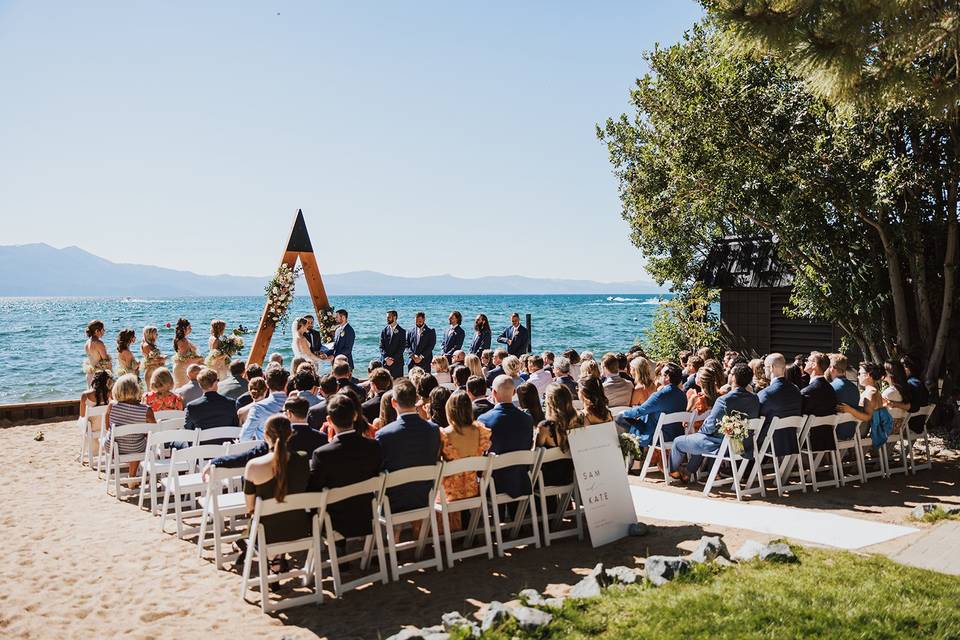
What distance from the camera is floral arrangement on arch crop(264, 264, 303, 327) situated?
542 inches

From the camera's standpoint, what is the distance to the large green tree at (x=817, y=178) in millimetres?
10734

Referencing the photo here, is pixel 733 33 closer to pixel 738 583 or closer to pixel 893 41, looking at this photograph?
pixel 893 41

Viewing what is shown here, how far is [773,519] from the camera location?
7.00m

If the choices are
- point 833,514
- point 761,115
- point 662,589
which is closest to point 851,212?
point 761,115

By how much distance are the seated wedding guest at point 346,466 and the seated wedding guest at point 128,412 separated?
12.3ft

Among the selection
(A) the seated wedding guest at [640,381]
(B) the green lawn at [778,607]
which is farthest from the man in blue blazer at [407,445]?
(A) the seated wedding guest at [640,381]

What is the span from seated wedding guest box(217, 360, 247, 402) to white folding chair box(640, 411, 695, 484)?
4.97 meters

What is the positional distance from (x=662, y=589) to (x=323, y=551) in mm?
2670

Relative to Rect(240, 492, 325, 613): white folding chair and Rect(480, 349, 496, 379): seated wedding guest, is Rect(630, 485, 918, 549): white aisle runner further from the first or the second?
Rect(480, 349, 496, 379): seated wedding guest

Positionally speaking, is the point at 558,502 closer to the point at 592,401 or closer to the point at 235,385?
the point at 592,401

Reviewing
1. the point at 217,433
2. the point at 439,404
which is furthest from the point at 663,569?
the point at 217,433

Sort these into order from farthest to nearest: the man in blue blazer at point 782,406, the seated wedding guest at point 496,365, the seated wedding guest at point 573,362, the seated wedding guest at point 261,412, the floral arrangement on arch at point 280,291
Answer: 1. the floral arrangement on arch at point 280,291
2. the seated wedding guest at point 496,365
3. the seated wedding guest at point 573,362
4. the man in blue blazer at point 782,406
5. the seated wedding guest at point 261,412

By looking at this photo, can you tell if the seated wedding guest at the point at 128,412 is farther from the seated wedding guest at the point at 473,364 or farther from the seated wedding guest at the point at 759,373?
the seated wedding guest at the point at 759,373

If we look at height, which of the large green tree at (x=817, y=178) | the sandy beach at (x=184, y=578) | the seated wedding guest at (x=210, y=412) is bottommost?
the sandy beach at (x=184, y=578)
